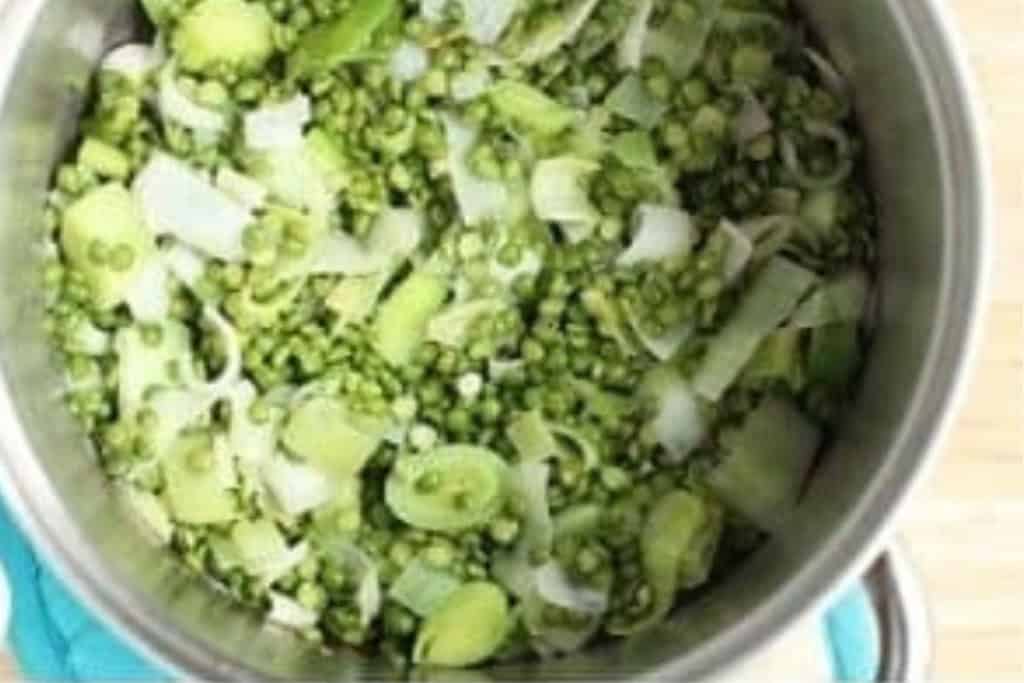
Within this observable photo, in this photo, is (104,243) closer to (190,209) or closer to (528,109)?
(190,209)

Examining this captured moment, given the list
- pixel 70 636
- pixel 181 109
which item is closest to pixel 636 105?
pixel 181 109

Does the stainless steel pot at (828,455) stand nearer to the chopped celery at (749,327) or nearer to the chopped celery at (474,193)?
the chopped celery at (749,327)

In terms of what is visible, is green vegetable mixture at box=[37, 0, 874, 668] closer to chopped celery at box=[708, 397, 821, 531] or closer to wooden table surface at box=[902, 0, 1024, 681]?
chopped celery at box=[708, 397, 821, 531]

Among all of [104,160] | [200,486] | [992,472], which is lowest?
[992,472]

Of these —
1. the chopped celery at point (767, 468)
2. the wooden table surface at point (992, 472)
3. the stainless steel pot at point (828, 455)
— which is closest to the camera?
the stainless steel pot at point (828, 455)

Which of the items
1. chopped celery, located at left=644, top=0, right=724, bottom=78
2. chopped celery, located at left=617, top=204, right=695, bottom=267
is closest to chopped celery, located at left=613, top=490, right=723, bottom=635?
chopped celery, located at left=617, top=204, right=695, bottom=267

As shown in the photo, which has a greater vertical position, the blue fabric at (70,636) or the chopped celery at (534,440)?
the chopped celery at (534,440)

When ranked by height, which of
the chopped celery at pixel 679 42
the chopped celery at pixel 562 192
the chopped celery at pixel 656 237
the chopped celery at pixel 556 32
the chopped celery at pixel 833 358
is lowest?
the chopped celery at pixel 833 358

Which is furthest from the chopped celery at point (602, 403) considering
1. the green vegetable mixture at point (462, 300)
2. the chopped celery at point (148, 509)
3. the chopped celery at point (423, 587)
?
the chopped celery at point (148, 509)
